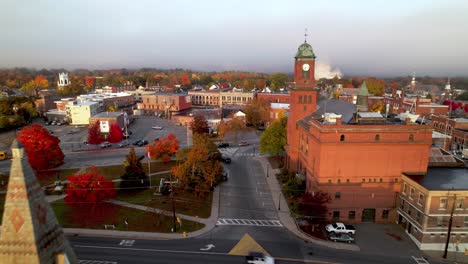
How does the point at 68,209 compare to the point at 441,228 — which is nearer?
the point at 441,228

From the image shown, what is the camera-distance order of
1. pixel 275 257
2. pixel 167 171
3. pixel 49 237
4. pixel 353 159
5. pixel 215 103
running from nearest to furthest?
1. pixel 49 237
2. pixel 275 257
3. pixel 353 159
4. pixel 167 171
5. pixel 215 103

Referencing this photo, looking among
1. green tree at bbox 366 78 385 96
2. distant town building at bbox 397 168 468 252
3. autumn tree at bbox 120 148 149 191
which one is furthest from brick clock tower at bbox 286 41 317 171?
green tree at bbox 366 78 385 96

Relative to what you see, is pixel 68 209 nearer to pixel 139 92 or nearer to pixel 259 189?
pixel 259 189

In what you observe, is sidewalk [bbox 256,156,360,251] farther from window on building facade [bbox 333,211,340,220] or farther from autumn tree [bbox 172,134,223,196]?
autumn tree [bbox 172,134,223,196]

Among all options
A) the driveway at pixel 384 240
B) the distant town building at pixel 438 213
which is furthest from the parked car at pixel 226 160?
the distant town building at pixel 438 213

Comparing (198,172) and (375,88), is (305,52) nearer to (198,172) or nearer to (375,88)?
(198,172)

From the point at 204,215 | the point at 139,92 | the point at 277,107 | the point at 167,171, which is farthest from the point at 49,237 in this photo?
the point at 139,92
